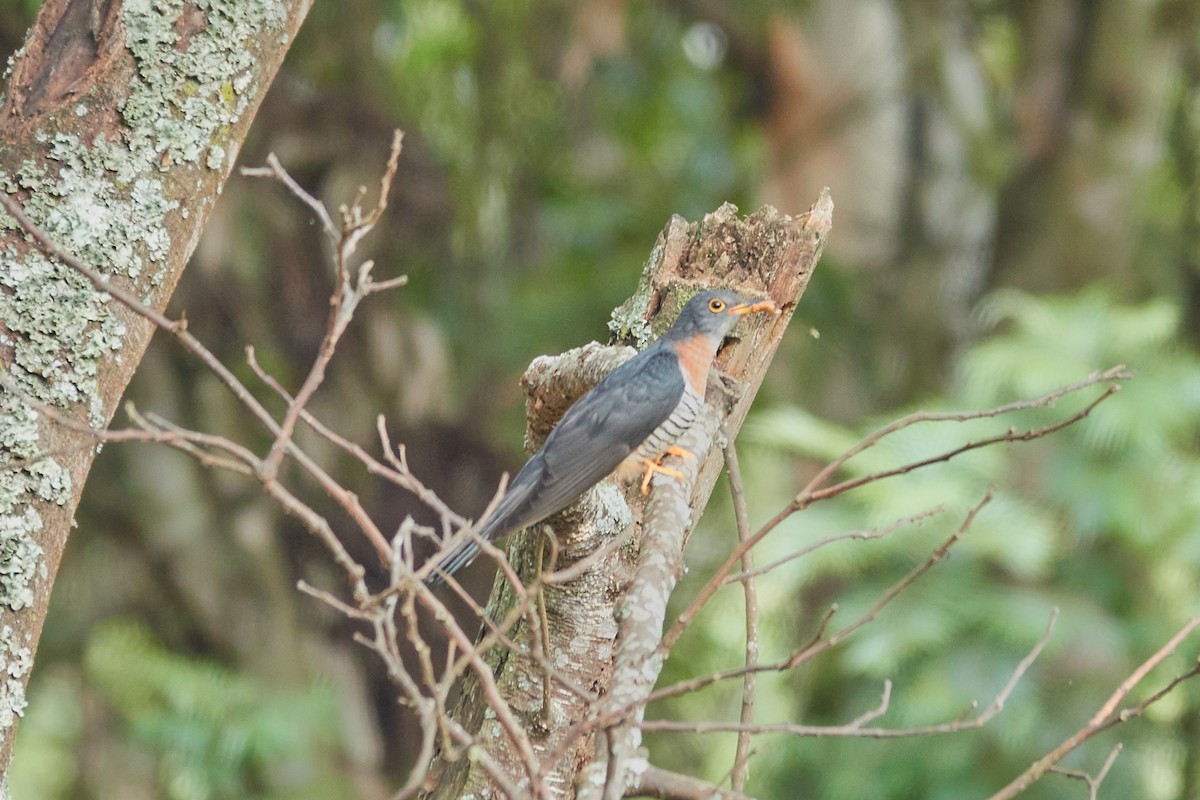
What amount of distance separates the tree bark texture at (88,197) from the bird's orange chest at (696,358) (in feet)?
4.11

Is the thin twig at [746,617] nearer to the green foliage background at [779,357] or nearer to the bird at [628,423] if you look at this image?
the bird at [628,423]

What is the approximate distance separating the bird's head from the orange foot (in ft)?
1.05

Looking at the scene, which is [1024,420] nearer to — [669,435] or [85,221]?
[669,435]

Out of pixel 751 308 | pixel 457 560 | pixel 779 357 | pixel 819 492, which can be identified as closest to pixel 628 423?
pixel 751 308

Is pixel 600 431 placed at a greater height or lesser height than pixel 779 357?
lesser

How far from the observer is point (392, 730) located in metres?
7.96

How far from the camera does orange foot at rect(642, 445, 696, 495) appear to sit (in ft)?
8.51

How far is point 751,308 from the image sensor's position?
10.5 feet

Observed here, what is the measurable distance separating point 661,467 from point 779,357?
5.24 metres

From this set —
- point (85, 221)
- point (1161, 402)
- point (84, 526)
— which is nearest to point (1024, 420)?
point (1161, 402)

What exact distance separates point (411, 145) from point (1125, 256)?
4.54m

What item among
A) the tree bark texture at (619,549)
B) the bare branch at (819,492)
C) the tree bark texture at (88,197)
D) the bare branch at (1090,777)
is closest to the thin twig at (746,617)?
the tree bark texture at (619,549)

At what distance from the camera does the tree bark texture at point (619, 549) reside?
1860 mm

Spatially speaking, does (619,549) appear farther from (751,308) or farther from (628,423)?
(751,308)
